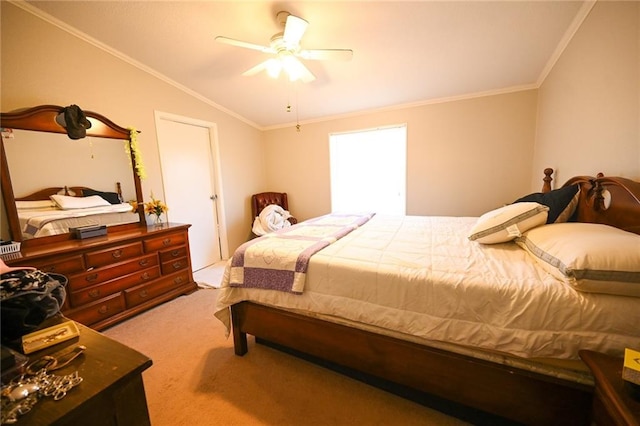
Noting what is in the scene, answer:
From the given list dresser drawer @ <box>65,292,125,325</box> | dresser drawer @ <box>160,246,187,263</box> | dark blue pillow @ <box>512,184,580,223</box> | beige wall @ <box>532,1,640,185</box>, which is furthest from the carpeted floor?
beige wall @ <box>532,1,640,185</box>

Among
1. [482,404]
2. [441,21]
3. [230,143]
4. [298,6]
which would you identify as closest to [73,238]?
[230,143]

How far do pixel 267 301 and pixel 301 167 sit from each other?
3051 mm

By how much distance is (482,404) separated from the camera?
44.6 inches

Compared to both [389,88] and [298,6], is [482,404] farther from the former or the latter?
[389,88]

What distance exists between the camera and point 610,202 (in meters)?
1.38

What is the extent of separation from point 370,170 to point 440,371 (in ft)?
10.2

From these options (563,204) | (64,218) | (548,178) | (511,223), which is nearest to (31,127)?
(64,218)

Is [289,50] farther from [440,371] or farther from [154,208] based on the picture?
[440,371]

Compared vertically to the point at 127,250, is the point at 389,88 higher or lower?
higher

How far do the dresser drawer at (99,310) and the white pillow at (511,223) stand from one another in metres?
2.97

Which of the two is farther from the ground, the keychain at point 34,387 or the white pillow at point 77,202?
the white pillow at point 77,202

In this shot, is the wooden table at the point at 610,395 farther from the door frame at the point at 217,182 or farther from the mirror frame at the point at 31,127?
the door frame at the point at 217,182

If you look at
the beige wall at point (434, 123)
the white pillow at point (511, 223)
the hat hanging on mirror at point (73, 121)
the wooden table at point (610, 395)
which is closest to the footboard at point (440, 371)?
the wooden table at point (610, 395)

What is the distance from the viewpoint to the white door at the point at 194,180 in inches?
121
